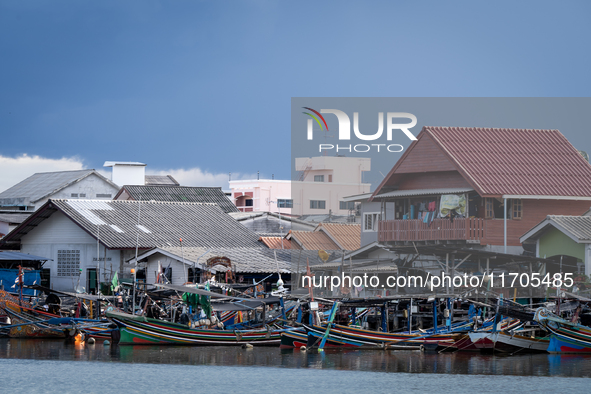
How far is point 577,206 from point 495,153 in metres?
3.22

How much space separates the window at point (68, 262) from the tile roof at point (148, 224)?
175 cm

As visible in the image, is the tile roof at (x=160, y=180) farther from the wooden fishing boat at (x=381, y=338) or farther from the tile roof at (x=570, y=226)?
the tile roof at (x=570, y=226)

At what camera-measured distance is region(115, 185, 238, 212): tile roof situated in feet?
182

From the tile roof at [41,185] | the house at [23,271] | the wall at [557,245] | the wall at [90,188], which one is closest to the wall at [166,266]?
the house at [23,271]

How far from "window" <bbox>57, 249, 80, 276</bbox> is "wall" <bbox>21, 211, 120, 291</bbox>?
0.52 ft

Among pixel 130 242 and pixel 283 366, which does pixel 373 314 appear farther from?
pixel 130 242

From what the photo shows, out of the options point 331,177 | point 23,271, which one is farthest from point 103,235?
point 331,177

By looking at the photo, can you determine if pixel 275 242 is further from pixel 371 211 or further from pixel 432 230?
pixel 432 230

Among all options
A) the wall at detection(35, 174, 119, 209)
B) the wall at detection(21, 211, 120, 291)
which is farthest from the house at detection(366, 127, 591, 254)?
the wall at detection(35, 174, 119, 209)

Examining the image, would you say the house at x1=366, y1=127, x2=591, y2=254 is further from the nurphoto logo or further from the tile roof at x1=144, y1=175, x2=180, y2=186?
the tile roof at x1=144, y1=175, x2=180, y2=186

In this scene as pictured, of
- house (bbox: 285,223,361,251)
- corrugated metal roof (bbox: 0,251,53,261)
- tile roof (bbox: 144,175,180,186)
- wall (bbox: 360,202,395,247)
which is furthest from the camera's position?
tile roof (bbox: 144,175,180,186)

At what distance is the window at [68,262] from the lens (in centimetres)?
3966

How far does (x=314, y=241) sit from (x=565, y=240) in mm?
14072

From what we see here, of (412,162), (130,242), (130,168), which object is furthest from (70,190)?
(412,162)
